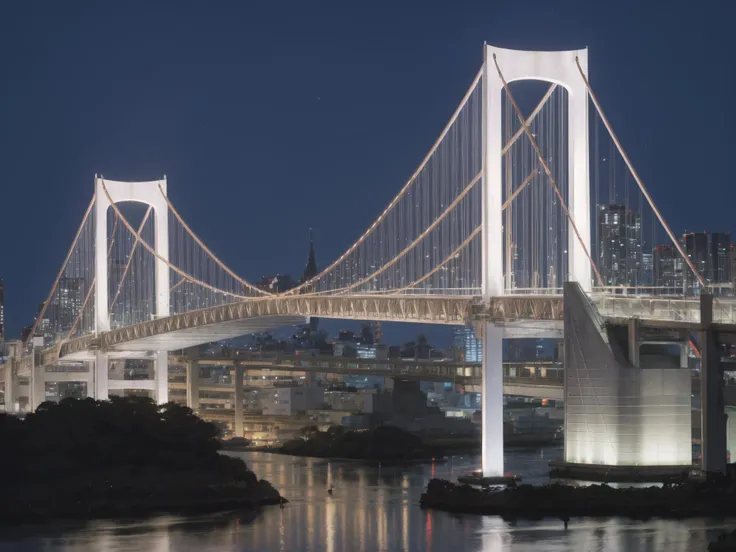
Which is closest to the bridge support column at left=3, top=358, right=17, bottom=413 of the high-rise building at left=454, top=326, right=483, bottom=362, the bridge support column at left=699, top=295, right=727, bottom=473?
the bridge support column at left=699, top=295, right=727, bottom=473

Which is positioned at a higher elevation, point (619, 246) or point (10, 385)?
point (619, 246)

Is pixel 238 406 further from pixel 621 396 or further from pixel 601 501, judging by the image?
pixel 601 501

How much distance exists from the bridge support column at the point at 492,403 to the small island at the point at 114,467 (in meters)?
4.44

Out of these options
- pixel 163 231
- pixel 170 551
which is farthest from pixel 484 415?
pixel 163 231

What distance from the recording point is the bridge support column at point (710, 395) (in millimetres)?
27516

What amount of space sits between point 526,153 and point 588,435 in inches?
247

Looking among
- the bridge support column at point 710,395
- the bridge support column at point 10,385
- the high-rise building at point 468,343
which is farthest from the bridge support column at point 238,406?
the high-rise building at point 468,343

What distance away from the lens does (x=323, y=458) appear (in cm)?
4762

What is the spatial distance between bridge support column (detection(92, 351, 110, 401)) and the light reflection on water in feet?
54.8

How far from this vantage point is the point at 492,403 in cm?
3103

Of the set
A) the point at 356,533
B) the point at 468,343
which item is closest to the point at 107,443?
the point at 356,533

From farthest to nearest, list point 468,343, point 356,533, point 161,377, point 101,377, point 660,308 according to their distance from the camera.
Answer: point 468,343 → point 161,377 → point 101,377 → point 660,308 → point 356,533

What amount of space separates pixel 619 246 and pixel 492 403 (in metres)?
12.6

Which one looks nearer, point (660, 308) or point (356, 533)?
point (356, 533)
